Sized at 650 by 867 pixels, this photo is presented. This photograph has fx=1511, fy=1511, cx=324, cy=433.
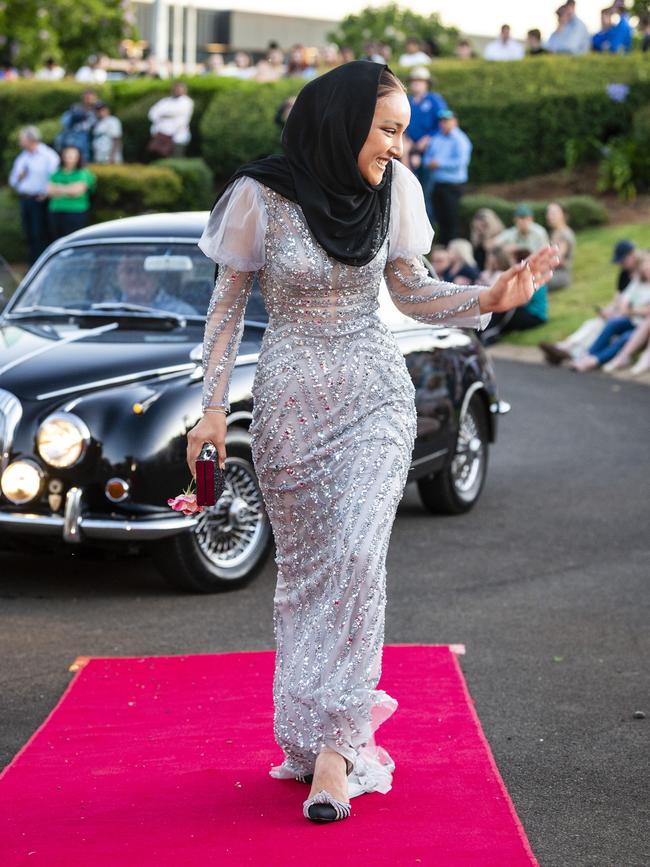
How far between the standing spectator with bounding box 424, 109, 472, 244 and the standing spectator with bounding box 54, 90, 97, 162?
657 centimetres

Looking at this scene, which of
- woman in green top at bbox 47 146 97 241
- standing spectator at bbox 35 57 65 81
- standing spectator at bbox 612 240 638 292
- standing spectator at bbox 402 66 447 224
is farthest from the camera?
standing spectator at bbox 35 57 65 81

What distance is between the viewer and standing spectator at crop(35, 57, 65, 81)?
3646 cm

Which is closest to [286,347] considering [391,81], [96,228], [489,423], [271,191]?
[271,191]

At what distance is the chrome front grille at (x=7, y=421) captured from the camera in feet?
23.3

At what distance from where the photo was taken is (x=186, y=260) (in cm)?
820

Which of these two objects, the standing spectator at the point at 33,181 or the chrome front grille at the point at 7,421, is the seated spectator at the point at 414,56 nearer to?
the standing spectator at the point at 33,181

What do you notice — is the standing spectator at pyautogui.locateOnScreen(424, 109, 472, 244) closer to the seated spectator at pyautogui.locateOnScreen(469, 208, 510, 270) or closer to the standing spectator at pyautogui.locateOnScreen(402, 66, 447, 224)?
the standing spectator at pyautogui.locateOnScreen(402, 66, 447, 224)

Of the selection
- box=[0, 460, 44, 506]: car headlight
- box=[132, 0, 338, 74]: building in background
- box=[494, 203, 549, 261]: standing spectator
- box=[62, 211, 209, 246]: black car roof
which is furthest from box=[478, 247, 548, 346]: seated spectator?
box=[132, 0, 338, 74]: building in background

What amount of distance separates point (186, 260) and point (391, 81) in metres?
3.81

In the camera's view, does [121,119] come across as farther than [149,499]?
Yes

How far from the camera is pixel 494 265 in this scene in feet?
62.2

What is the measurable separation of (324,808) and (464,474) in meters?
5.48

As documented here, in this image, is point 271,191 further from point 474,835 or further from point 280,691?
point 474,835

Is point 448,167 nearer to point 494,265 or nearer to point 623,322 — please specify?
point 494,265
